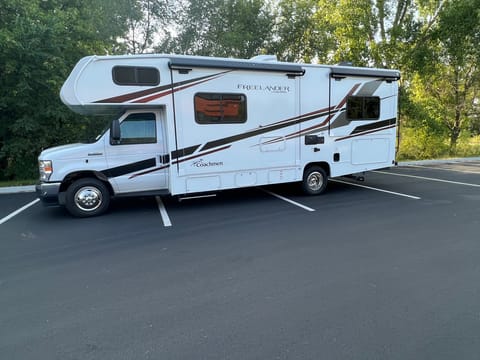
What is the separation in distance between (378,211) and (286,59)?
39.6 feet

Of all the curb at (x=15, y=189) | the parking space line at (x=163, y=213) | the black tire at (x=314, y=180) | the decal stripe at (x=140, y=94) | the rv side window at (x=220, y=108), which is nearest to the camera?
the parking space line at (x=163, y=213)

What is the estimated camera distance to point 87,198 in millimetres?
6332

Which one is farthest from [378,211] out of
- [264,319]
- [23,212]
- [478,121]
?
[478,121]

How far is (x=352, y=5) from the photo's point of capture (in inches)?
565

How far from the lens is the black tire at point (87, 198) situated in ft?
20.4

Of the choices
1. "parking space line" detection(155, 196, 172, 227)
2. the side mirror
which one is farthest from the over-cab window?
"parking space line" detection(155, 196, 172, 227)

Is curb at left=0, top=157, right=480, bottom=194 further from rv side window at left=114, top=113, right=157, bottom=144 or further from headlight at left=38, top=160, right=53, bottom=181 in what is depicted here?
rv side window at left=114, top=113, right=157, bottom=144

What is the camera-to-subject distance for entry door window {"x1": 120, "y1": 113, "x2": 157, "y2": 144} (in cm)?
641

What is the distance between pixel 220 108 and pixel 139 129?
1.73m

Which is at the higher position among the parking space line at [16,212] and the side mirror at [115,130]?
the side mirror at [115,130]

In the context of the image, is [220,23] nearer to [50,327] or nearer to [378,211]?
[378,211]

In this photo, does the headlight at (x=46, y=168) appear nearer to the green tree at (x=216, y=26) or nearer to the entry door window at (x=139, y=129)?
the entry door window at (x=139, y=129)

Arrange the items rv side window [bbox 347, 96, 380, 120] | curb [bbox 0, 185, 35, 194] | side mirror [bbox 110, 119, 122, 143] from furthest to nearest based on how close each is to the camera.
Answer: curb [bbox 0, 185, 35, 194] → rv side window [bbox 347, 96, 380, 120] → side mirror [bbox 110, 119, 122, 143]

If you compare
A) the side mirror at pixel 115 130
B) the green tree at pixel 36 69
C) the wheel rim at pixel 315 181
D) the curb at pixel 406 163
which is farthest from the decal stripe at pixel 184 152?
the green tree at pixel 36 69
